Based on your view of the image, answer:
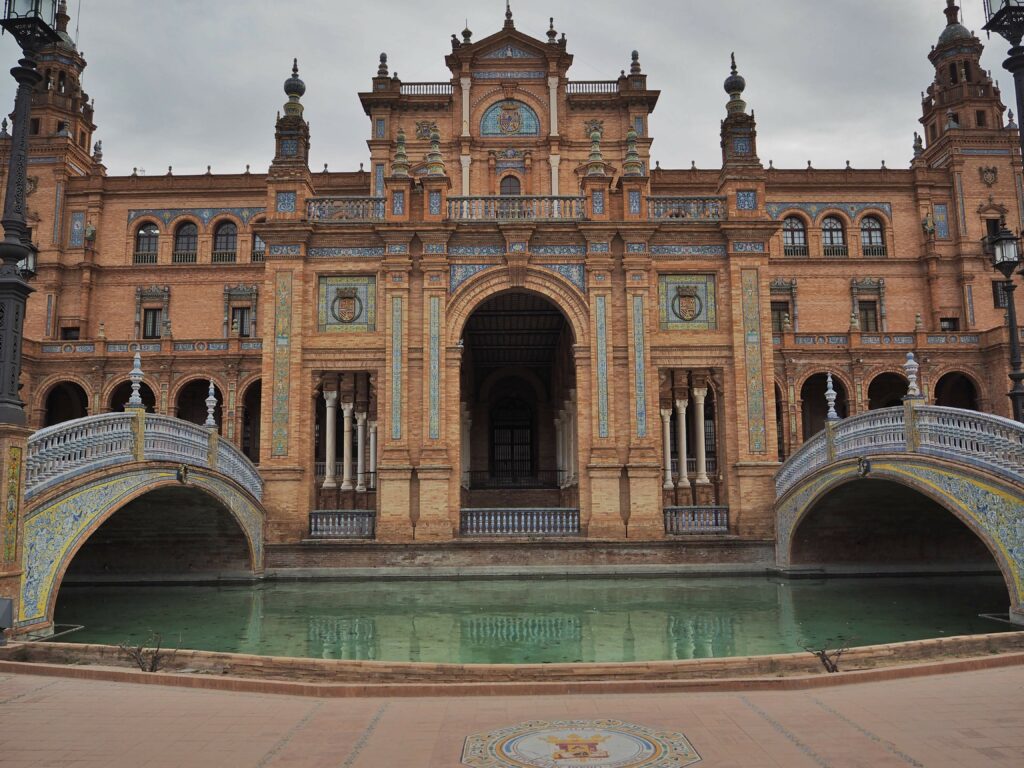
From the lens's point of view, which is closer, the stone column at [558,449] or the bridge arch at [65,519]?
the bridge arch at [65,519]

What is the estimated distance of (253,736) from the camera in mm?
5703

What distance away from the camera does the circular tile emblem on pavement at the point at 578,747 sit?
502 cm

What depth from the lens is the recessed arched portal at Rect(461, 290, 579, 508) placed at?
2384 centimetres

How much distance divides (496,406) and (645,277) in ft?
35.8

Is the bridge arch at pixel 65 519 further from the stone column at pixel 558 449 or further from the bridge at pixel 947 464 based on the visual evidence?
the stone column at pixel 558 449

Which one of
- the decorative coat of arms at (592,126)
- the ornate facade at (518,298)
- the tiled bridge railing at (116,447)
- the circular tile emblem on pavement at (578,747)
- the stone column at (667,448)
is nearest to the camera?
the circular tile emblem on pavement at (578,747)

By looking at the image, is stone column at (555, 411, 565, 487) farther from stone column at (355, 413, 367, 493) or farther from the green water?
the green water

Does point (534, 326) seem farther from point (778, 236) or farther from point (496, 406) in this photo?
point (778, 236)

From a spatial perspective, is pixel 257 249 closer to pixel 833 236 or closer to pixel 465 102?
pixel 465 102

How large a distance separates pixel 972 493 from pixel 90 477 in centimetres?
1232

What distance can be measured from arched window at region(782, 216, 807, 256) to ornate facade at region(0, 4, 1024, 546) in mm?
138

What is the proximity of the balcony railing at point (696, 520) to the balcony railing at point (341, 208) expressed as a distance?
970 centimetres

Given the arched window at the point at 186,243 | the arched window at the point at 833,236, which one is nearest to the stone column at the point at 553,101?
the arched window at the point at 833,236

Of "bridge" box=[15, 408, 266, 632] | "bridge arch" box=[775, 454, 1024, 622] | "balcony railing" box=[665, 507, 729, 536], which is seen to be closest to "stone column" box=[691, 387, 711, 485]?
"balcony railing" box=[665, 507, 729, 536]
